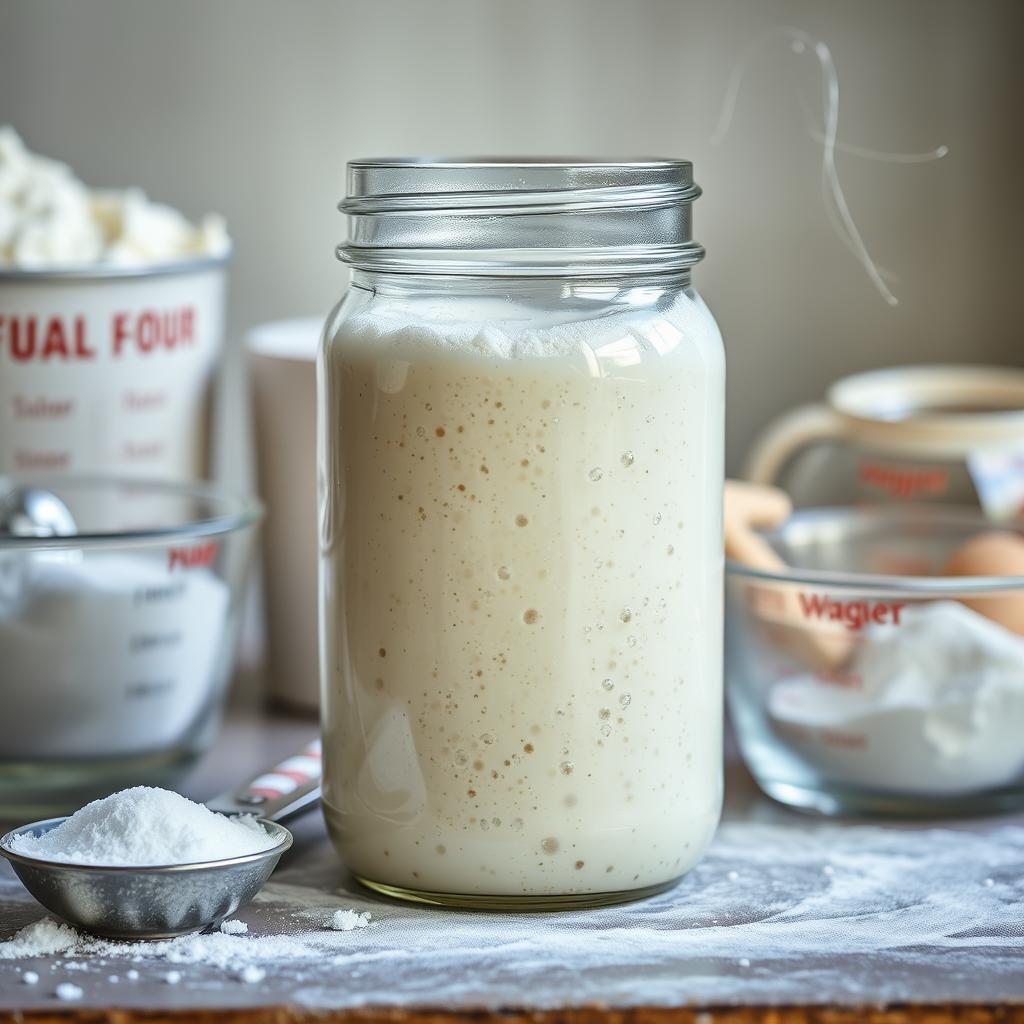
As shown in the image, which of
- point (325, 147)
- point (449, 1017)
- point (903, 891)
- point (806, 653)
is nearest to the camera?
point (449, 1017)

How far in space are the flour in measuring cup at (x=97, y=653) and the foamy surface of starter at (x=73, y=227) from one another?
180mm

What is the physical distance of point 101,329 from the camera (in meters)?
0.84

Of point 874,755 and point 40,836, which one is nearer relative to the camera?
point 40,836

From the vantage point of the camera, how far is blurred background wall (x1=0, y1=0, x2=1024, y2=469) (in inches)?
41.4

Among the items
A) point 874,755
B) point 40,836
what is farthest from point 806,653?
point 40,836

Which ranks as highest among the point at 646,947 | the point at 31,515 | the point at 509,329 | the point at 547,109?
the point at 547,109

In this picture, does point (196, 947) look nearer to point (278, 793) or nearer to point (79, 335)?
point (278, 793)

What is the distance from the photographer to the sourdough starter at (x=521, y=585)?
574 mm

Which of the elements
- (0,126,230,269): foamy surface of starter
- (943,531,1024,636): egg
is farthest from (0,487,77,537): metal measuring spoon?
(943,531,1024,636): egg

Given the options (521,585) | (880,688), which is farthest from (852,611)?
(521,585)

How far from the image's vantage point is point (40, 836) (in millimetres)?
613

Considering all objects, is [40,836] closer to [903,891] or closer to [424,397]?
[424,397]

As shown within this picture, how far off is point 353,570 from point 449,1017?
0.17m

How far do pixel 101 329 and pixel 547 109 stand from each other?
369 mm
